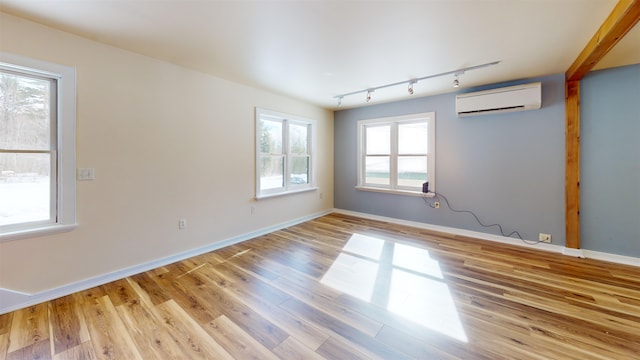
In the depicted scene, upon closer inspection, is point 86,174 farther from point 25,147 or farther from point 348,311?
point 348,311

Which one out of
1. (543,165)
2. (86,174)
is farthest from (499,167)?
(86,174)

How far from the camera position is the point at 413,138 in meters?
4.58

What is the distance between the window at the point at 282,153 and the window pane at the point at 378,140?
122 cm

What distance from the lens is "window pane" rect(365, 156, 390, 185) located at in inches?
196

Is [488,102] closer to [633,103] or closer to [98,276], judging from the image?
[633,103]

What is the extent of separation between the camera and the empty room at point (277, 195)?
1.84 metres

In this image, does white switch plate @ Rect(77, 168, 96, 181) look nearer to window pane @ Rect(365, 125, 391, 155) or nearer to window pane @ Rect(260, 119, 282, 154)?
window pane @ Rect(260, 119, 282, 154)

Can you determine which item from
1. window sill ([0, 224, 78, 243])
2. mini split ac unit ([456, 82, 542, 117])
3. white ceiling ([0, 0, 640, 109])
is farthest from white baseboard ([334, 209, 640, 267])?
window sill ([0, 224, 78, 243])

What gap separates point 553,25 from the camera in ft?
6.95

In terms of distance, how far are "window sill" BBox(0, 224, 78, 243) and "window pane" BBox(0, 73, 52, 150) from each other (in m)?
0.72

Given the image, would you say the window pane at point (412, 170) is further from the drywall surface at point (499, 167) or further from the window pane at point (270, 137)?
the window pane at point (270, 137)

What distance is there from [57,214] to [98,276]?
28.2 inches

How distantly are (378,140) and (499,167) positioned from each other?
6.98 feet

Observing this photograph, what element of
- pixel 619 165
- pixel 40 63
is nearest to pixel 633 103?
pixel 619 165
